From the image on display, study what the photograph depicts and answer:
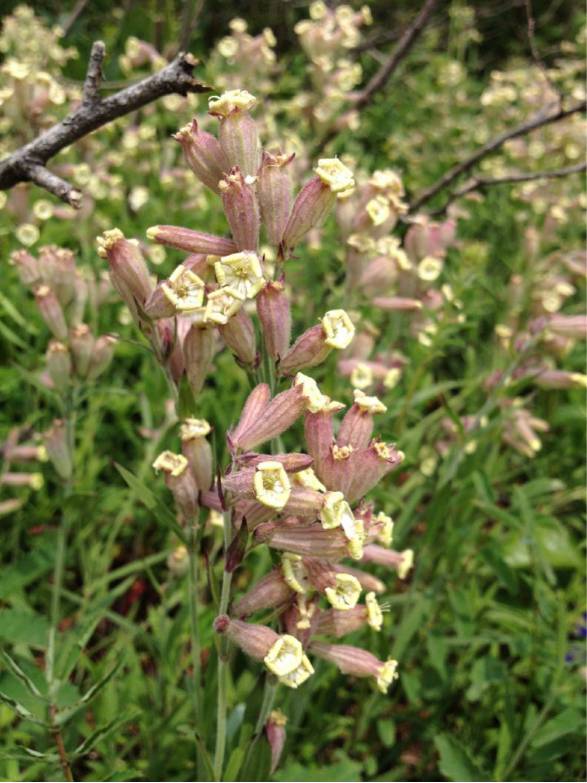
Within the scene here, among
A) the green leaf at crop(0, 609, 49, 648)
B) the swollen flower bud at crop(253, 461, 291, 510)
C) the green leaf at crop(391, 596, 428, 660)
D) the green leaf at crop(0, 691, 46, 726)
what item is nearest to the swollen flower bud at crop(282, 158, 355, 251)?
the swollen flower bud at crop(253, 461, 291, 510)

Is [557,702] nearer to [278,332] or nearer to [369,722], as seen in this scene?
[369,722]

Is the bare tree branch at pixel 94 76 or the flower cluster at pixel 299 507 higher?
the bare tree branch at pixel 94 76

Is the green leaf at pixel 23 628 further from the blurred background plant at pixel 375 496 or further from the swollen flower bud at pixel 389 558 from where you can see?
the swollen flower bud at pixel 389 558

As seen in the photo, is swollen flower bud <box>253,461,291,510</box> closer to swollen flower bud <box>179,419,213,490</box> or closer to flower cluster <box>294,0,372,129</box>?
swollen flower bud <box>179,419,213,490</box>

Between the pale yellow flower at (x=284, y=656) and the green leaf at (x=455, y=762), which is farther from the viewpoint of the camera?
the green leaf at (x=455, y=762)

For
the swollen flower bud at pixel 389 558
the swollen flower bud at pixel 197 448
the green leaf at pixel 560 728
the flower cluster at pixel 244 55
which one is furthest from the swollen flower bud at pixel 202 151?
the flower cluster at pixel 244 55

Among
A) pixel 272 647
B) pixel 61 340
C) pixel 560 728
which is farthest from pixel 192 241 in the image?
pixel 560 728

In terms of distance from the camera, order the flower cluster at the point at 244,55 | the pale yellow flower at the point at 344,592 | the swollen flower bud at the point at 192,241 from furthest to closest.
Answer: the flower cluster at the point at 244,55 < the swollen flower bud at the point at 192,241 < the pale yellow flower at the point at 344,592
